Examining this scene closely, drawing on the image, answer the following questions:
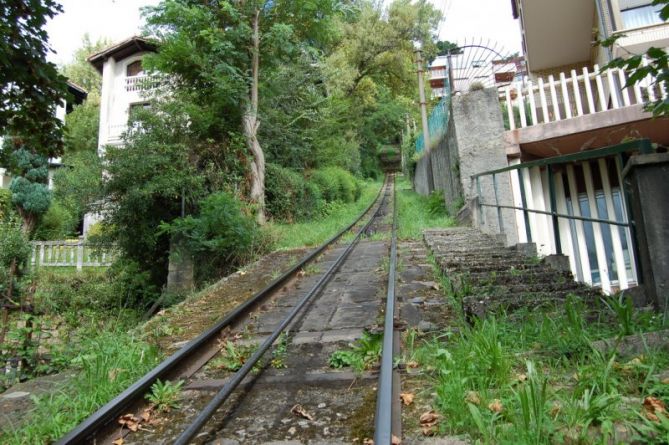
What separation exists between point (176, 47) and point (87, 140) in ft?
79.0

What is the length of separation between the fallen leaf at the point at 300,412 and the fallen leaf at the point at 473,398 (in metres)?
0.86

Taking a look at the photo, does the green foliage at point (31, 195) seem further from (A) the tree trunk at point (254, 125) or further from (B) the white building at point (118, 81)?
(A) the tree trunk at point (254, 125)

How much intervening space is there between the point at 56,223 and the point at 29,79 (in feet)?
69.3

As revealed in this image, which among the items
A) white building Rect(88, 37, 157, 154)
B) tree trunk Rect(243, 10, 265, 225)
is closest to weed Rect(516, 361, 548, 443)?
tree trunk Rect(243, 10, 265, 225)

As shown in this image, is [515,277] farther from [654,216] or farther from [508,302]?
[654,216]

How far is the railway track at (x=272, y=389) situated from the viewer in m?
2.30

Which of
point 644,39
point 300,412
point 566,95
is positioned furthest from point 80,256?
point 644,39

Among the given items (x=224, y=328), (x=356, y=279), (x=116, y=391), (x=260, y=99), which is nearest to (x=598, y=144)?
(x=356, y=279)

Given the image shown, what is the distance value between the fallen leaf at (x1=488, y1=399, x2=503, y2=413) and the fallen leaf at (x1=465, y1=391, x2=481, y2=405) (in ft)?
0.21

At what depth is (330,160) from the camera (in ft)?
71.2

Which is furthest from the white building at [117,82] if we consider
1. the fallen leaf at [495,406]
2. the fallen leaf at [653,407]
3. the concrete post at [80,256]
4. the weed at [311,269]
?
the fallen leaf at [653,407]

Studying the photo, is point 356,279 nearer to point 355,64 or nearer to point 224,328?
point 224,328

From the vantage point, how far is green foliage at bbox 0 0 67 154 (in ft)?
13.4

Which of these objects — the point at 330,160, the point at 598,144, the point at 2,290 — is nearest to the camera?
the point at 2,290
